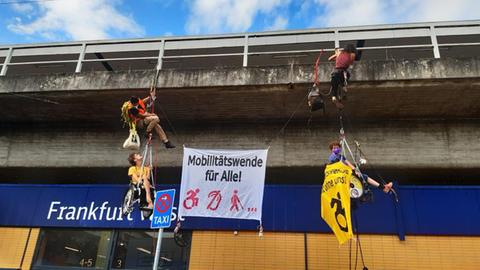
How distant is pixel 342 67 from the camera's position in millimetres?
7516

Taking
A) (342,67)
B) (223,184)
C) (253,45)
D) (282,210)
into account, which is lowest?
(282,210)

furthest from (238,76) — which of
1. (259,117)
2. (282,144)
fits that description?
(282,144)

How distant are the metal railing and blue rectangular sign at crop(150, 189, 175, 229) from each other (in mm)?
4174

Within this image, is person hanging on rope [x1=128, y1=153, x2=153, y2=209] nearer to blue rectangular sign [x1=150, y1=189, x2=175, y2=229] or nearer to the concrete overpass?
blue rectangular sign [x1=150, y1=189, x2=175, y2=229]

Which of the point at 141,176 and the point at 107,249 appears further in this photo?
the point at 107,249

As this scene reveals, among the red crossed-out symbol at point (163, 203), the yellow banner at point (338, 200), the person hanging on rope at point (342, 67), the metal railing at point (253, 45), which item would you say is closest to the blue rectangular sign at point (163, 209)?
the red crossed-out symbol at point (163, 203)

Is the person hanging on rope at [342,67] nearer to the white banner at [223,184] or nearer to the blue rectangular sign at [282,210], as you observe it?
the white banner at [223,184]

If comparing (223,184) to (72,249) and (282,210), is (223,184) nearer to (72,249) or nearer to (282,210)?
(282,210)

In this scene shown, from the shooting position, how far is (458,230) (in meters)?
8.55

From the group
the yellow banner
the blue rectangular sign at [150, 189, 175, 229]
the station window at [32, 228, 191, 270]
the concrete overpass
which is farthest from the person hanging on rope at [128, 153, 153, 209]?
the yellow banner

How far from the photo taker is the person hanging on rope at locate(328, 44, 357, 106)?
7.46 m

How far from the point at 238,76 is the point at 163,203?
12.5ft

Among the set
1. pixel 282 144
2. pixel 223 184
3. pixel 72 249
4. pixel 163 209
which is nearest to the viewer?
pixel 163 209

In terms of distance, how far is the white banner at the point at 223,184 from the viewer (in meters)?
8.89
